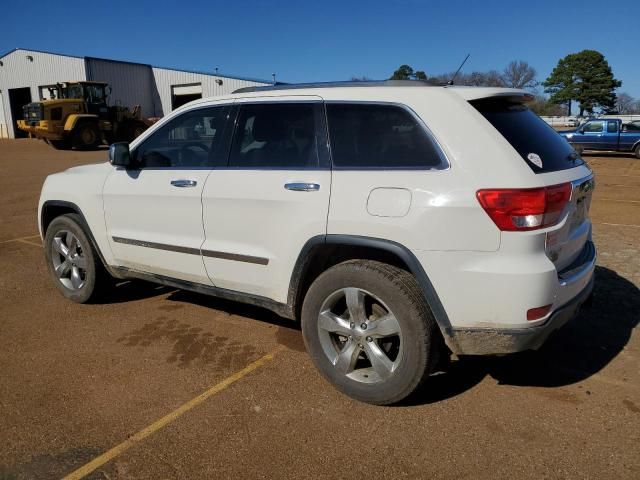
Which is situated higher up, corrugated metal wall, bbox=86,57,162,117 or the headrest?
corrugated metal wall, bbox=86,57,162,117

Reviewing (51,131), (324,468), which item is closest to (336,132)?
(324,468)

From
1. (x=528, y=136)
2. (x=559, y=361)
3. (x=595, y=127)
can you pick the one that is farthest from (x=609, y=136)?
(x=528, y=136)

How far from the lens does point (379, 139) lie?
3.14 meters

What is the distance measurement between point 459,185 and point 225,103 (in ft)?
6.44

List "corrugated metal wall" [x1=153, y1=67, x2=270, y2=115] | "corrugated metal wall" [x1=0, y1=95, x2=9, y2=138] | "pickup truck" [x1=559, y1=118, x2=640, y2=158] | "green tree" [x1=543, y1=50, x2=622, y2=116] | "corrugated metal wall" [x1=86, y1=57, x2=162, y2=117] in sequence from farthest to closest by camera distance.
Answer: "green tree" [x1=543, y1=50, x2=622, y2=116] < "corrugated metal wall" [x1=0, y1=95, x2=9, y2=138] < "corrugated metal wall" [x1=153, y1=67, x2=270, y2=115] < "corrugated metal wall" [x1=86, y1=57, x2=162, y2=117] < "pickup truck" [x1=559, y1=118, x2=640, y2=158]

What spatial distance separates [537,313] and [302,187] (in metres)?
1.49


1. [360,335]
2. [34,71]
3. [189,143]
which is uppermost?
[34,71]

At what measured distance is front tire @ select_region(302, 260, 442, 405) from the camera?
9.59 ft

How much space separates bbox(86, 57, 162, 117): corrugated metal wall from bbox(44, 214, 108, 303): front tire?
34.1 meters

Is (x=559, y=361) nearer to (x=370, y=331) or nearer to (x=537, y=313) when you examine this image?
(x=537, y=313)

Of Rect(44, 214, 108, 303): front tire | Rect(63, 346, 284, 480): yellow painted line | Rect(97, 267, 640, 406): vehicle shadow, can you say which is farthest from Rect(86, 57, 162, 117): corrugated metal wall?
Rect(63, 346, 284, 480): yellow painted line

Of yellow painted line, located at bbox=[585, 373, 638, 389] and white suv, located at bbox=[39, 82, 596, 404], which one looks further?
yellow painted line, located at bbox=[585, 373, 638, 389]

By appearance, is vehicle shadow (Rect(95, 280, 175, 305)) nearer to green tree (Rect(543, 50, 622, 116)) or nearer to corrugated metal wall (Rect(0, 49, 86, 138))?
corrugated metal wall (Rect(0, 49, 86, 138))

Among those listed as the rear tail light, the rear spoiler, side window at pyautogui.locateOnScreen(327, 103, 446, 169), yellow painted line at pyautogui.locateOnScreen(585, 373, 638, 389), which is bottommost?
yellow painted line at pyautogui.locateOnScreen(585, 373, 638, 389)
